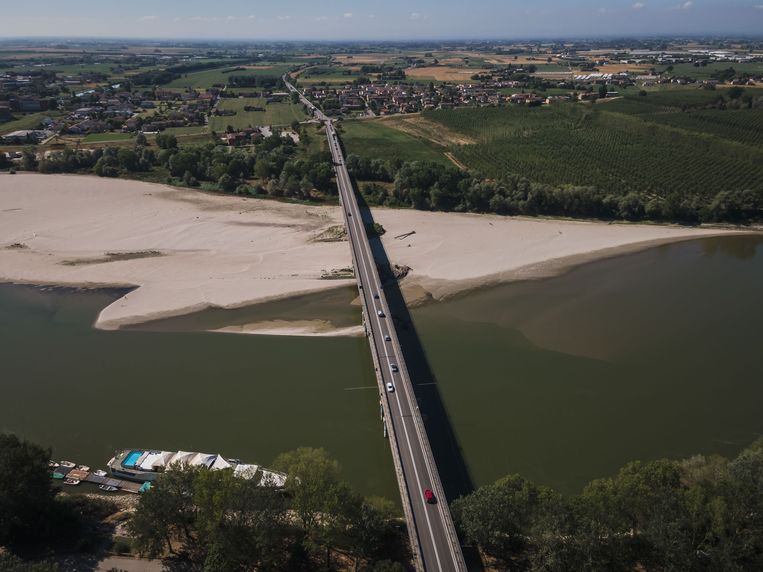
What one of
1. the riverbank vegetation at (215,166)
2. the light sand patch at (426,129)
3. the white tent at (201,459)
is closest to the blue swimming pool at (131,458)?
Result: the white tent at (201,459)

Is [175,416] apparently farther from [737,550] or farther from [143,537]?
[737,550]

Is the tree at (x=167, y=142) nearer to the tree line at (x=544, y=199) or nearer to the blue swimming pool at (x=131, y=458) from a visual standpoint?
the tree line at (x=544, y=199)

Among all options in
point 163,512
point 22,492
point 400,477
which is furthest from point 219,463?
point 400,477

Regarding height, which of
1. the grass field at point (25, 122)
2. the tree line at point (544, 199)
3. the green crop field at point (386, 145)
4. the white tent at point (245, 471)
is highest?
the grass field at point (25, 122)

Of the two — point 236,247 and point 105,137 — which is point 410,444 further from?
point 105,137

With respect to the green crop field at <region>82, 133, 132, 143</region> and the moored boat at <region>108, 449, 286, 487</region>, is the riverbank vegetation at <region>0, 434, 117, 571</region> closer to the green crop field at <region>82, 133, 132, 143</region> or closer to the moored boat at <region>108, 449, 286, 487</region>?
the moored boat at <region>108, 449, 286, 487</region>
